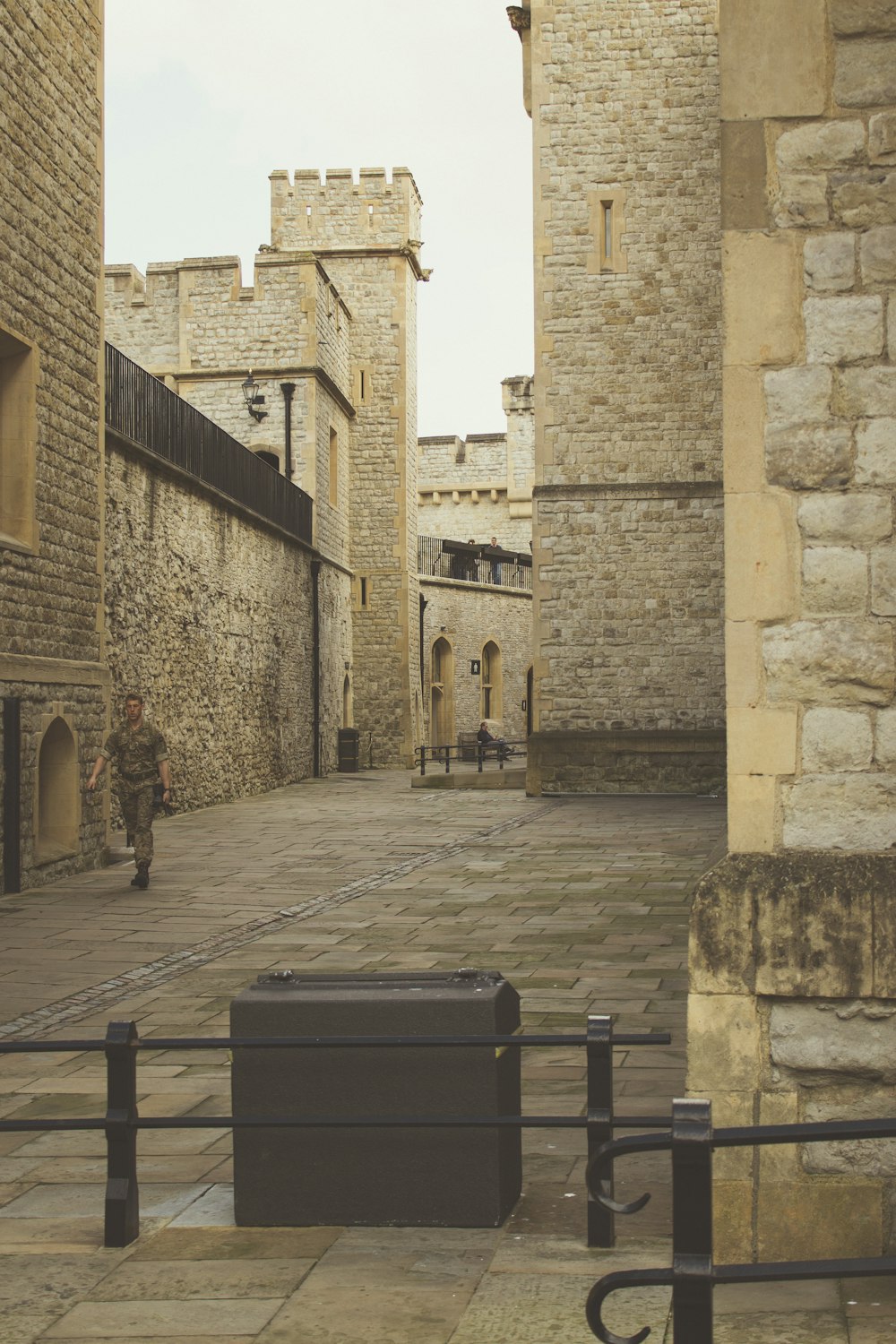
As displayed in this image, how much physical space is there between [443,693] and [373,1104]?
120 feet

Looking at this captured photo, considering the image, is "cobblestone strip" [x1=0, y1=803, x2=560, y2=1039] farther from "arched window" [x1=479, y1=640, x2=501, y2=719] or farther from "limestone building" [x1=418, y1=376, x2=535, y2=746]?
"arched window" [x1=479, y1=640, x2=501, y2=719]

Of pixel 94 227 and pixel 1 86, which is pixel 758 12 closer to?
pixel 1 86

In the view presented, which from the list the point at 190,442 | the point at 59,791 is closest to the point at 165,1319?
the point at 59,791

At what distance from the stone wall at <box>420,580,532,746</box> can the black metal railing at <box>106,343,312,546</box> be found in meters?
12.6

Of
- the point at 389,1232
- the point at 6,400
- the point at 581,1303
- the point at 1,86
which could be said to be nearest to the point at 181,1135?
the point at 389,1232

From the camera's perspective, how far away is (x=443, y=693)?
133ft

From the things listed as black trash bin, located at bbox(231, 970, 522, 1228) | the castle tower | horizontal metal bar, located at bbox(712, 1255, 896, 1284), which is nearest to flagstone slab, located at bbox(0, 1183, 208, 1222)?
black trash bin, located at bbox(231, 970, 522, 1228)

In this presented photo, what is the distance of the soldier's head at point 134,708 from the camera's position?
36.8 feet

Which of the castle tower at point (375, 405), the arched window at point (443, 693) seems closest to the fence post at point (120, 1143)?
the castle tower at point (375, 405)

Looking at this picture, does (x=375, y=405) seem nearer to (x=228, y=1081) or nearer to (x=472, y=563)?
(x=472, y=563)

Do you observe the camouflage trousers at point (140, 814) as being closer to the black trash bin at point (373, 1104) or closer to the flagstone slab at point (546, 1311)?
the black trash bin at point (373, 1104)

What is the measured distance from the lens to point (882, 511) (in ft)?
11.9

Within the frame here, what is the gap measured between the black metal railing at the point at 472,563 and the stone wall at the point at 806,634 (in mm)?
34211

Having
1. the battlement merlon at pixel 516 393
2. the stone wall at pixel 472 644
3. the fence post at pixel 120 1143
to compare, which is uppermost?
the battlement merlon at pixel 516 393
